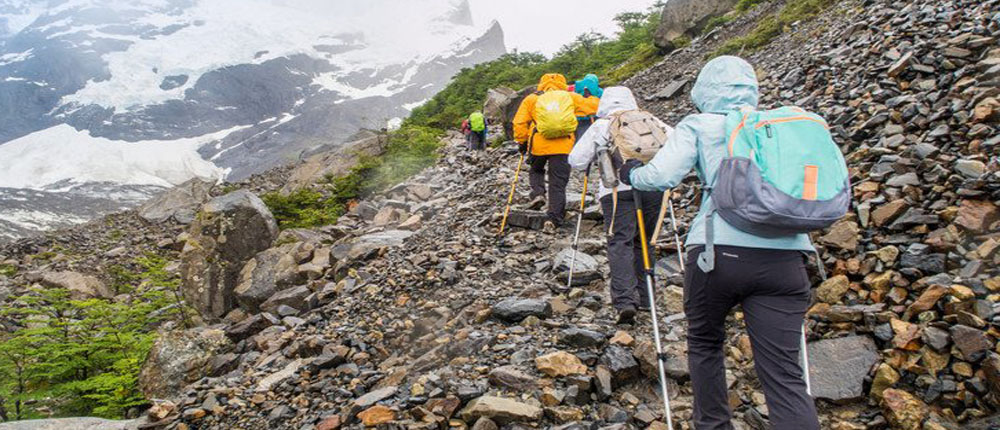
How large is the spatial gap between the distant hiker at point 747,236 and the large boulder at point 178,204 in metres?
22.6

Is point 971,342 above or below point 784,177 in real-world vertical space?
below

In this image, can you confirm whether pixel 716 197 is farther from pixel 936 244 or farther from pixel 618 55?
pixel 618 55

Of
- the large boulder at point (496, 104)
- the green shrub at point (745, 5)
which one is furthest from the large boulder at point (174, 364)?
the green shrub at point (745, 5)

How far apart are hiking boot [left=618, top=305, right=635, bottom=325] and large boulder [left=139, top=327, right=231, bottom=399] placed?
5.53m

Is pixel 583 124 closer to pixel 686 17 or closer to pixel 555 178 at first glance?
pixel 555 178

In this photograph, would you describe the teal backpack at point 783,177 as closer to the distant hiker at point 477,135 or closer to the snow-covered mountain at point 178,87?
the distant hiker at point 477,135

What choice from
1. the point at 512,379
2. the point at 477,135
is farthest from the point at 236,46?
the point at 512,379

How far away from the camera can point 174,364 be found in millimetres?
6734

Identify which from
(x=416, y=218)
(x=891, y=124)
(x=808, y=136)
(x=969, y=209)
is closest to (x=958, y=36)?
(x=891, y=124)

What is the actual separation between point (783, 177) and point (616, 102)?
300 cm

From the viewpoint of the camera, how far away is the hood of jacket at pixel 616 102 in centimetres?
538

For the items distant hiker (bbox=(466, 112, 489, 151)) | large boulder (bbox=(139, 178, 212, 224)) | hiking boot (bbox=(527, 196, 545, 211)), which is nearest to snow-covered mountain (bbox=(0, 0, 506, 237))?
large boulder (bbox=(139, 178, 212, 224))

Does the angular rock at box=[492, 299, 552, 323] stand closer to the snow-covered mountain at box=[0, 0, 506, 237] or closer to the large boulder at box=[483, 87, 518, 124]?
the large boulder at box=[483, 87, 518, 124]

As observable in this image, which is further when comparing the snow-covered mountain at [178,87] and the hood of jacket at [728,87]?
the snow-covered mountain at [178,87]
